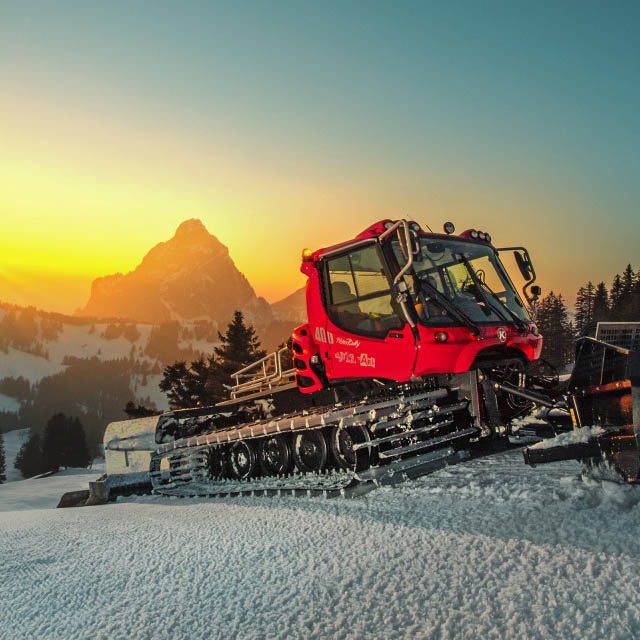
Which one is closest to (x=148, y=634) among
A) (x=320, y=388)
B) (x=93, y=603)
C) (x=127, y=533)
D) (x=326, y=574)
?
(x=93, y=603)

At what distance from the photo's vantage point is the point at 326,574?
3201mm

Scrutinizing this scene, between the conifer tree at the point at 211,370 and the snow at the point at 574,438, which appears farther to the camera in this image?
the conifer tree at the point at 211,370

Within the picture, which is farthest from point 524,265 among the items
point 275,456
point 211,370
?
point 211,370

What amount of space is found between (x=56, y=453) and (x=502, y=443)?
112 metres

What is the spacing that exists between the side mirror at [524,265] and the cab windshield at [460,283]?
211 millimetres

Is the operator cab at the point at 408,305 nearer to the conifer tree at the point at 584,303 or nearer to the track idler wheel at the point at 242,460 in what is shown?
the track idler wheel at the point at 242,460

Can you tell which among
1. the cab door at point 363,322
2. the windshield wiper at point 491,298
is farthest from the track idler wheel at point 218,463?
the windshield wiper at point 491,298

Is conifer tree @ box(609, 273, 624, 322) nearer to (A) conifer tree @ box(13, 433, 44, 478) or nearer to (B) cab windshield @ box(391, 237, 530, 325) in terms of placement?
(B) cab windshield @ box(391, 237, 530, 325)

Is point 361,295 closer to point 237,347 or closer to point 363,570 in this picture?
point 363,570

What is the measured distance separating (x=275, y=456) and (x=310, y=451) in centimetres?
92

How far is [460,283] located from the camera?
23.2ft

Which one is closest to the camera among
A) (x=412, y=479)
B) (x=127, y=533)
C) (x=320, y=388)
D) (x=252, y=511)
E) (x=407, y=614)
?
(x=407, y=614)

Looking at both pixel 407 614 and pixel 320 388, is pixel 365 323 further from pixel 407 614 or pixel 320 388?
pixel 407 614

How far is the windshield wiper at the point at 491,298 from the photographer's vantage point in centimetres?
697
